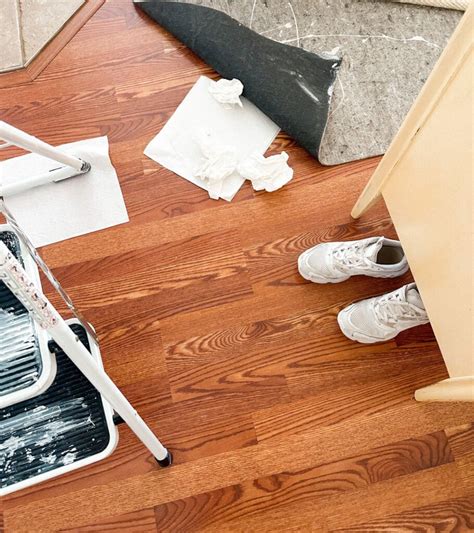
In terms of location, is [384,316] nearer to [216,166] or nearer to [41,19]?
[216,166]

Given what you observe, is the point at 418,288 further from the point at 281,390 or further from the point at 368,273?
the point at 281,390

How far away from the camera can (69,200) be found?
121cm

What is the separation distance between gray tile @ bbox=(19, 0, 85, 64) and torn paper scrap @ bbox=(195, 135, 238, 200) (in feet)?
1.57

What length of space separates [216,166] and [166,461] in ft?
2.03

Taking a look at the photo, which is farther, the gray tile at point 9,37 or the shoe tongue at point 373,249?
the gray tile at point 9,37

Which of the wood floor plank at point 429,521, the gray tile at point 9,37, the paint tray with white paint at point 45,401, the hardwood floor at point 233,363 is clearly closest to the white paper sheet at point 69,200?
the hardwood floor at point 233,363

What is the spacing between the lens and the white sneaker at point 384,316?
Result: 98cm

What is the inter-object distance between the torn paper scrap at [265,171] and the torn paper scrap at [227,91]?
5.9 inches

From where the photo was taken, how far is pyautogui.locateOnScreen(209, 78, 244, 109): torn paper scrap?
1249mm

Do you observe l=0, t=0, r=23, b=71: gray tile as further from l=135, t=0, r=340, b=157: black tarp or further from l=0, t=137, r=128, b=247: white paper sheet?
l=135, t=0, r=340, b=157: black tarp

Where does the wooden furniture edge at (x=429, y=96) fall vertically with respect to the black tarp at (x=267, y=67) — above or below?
above

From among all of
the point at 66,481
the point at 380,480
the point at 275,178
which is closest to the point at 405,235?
the point at 275,178

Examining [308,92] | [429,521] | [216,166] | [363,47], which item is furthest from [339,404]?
[363,47]

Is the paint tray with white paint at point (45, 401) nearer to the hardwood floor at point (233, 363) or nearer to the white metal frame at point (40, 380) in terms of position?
the white metal frame at point (40, 380)
